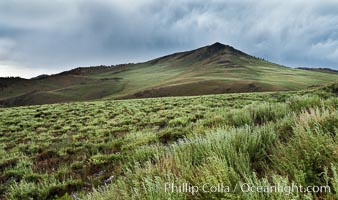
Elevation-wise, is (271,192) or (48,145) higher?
(271,192)

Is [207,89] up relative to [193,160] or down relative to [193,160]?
up

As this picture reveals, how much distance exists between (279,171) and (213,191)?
901mm

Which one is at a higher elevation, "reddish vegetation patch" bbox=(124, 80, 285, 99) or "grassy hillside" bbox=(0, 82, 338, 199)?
"reddish vegetation patch" bbox=(124, 80, 285, 99)

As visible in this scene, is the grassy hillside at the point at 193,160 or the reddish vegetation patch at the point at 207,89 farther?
the reddish vegetation patch at the point at 207,89

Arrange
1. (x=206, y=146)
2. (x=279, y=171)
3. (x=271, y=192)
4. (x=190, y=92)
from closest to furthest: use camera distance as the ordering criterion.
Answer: (x=271, y=192), (x=279, y=171), (x=206, y=146), (x=190, y=92)

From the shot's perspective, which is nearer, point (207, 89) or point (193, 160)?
point (193, 160)

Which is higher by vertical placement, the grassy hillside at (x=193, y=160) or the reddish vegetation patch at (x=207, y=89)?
the reddish vegetation patch at (x=207, y=89)

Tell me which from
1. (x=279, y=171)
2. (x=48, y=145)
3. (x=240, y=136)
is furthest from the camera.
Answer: (x=48, y=145)

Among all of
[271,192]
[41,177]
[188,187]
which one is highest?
[271,192]

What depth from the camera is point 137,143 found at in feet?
27.8

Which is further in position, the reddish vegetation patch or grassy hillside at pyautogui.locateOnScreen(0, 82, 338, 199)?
the reddish vegetation patch

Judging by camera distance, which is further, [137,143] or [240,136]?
[137,143]

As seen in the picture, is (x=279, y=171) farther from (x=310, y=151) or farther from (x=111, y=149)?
(x=111, y=149)

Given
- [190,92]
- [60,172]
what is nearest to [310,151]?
[60,172]
